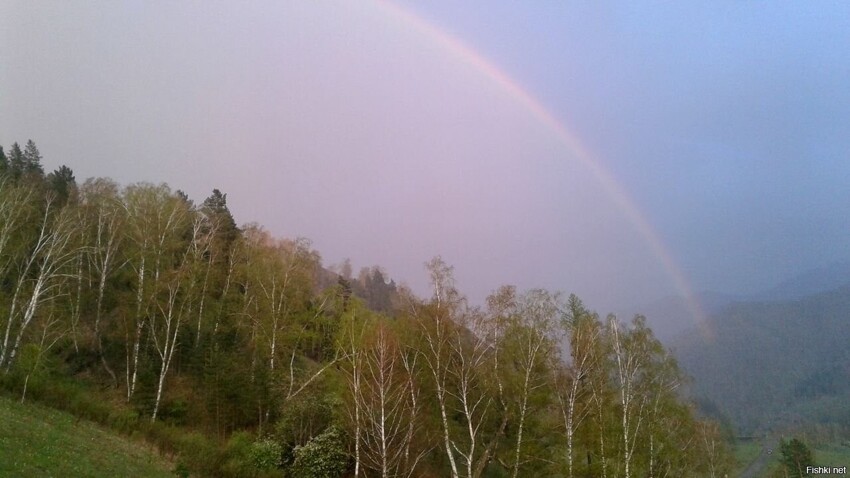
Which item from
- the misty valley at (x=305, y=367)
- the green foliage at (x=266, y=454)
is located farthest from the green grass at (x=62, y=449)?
the green foliage at (x=266, y=454)

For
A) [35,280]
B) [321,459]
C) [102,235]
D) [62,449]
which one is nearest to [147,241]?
[35,280]

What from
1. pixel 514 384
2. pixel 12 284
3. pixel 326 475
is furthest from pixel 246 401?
pixel 12 284

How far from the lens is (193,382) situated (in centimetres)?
4256

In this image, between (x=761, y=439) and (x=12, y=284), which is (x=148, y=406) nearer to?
(x=12, y=284)

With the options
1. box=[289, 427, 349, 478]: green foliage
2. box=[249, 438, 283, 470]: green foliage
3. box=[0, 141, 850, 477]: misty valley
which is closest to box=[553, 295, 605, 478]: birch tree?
box=[0, 141, 850, 477]: misty valley

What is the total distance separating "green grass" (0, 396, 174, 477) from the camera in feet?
57.6

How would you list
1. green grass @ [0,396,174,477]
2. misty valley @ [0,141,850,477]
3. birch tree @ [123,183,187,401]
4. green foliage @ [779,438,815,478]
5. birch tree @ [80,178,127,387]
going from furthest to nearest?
green foliage @ [779,438,815,478] < birch tree @ [80,178,127,387] < birch tree @ [123,183,187,401] < misty valley @ [0,141,850,477] < green grass @ [0,396,174,477]

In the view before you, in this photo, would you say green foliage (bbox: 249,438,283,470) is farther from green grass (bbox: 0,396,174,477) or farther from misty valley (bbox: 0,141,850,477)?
green grass (bbox: 0,396,174,477)

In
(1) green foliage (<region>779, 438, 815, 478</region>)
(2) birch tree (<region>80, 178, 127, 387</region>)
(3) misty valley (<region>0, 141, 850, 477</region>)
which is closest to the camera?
(3) misty valley (<region>0, 141, 850, 477</region>)

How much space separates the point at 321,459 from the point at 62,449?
16.9 m

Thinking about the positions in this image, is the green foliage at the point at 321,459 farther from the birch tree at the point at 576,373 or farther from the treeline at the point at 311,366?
the birch tree at the point at 576,373

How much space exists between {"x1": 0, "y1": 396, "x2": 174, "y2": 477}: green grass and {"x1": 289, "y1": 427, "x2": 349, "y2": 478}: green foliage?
9084 mm

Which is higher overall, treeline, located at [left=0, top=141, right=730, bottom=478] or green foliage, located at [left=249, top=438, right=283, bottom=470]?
treeline, located at [left=0, top=141, right=730, bottom=478]

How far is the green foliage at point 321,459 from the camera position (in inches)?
1358
